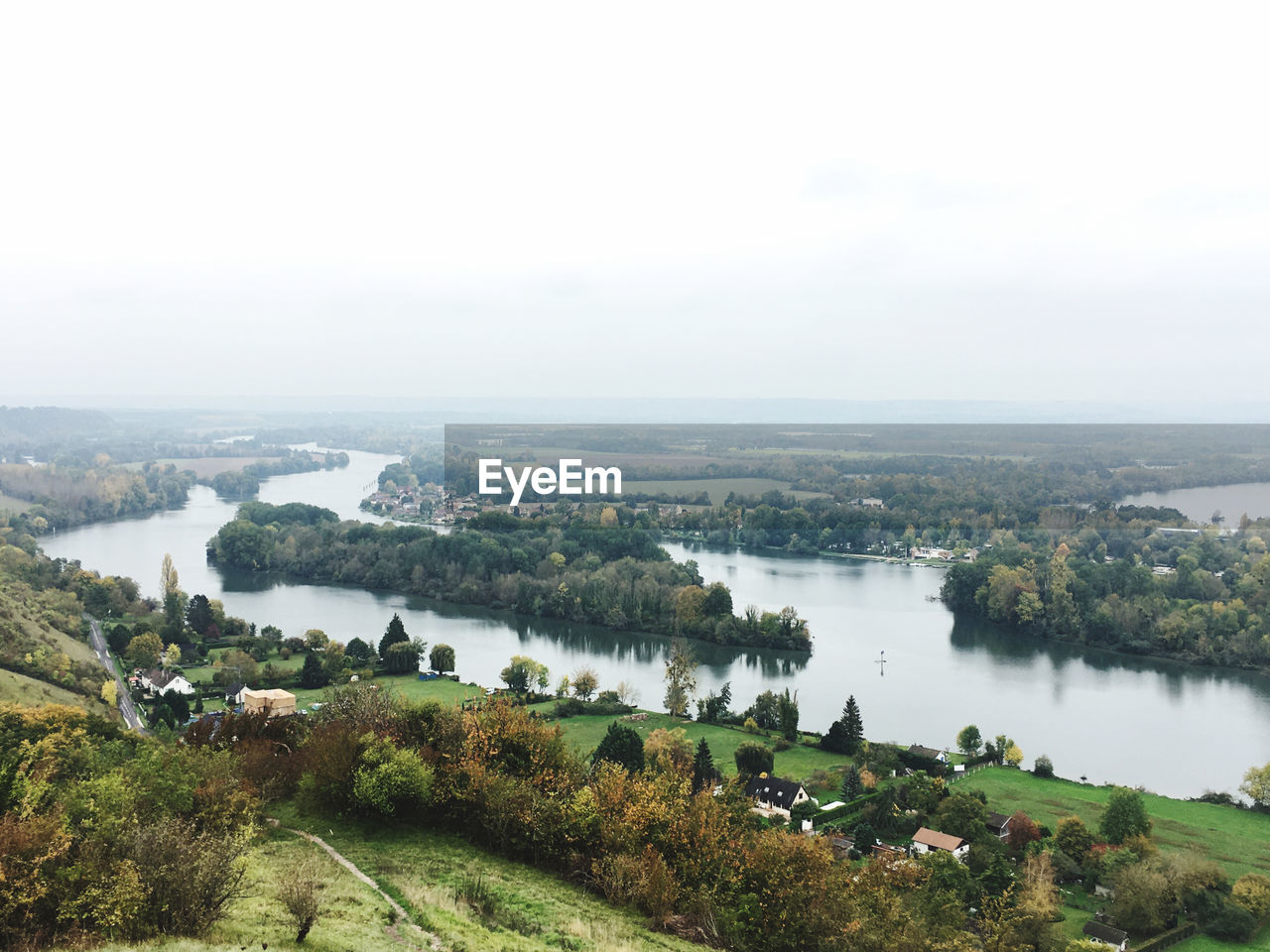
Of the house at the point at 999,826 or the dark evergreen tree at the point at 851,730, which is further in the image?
the dark evergreen tree at the point at 851,730

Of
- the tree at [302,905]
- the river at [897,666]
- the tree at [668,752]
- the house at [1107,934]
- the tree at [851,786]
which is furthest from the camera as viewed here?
the river at [897,666]

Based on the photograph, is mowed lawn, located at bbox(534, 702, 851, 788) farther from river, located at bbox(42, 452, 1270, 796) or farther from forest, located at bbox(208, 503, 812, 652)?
forest, located at bbox(208, 503, 812, 652)

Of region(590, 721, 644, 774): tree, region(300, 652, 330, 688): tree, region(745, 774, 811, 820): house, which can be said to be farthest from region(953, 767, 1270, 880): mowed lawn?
region(300, 652, 330, 688): tree

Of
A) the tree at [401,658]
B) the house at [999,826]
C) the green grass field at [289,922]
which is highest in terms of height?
the green grass field at [289,922]

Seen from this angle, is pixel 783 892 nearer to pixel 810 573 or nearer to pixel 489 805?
pixel 489 805

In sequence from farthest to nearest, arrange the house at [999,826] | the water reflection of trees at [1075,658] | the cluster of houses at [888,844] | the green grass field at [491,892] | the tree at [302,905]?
the water reflection of trees at [1075,658]
the house at [999,826]
the cluster of houses at [888,844]
the green grass field at [491,892]
the tree at [302,905]

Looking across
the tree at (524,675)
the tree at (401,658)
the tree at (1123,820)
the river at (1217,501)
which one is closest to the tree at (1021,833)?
the tree at (1123,820)

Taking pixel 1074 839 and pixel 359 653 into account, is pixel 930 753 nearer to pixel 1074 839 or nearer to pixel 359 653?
pixel 1074 839

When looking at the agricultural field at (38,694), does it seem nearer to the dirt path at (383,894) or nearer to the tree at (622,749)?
the tree at (622,749)

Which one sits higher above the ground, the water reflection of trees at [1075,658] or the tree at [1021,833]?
the tree at [1021,833]
